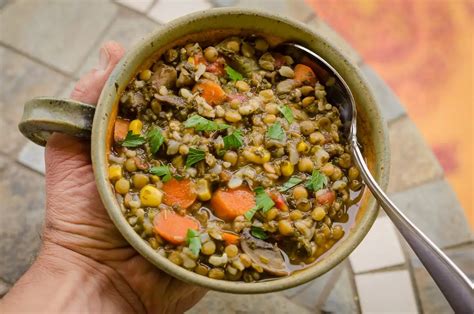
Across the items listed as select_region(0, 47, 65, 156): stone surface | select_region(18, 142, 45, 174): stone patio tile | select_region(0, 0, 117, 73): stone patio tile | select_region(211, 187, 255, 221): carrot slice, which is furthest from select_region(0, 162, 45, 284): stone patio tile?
select_region(211, 187, 255, 221): carrot slice

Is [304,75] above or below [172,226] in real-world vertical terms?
above

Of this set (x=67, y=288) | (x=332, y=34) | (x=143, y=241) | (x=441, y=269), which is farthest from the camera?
(x=332, y=34)

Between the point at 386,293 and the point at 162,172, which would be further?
the point at 386,293

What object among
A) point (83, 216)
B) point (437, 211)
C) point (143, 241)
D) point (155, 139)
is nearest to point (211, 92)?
point (155, 139)

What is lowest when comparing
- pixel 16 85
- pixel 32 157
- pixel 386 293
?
pixel 32 157

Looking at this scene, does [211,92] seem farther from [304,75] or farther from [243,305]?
[243,305]

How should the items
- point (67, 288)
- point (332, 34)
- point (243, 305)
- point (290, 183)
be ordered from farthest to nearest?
1. point (332, 34)
2. point (243, 305)
3. point (67, 288)
4. point (290, 183)

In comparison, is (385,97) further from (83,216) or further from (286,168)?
(83,216)

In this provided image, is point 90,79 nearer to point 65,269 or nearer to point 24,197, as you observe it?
point 65,269
